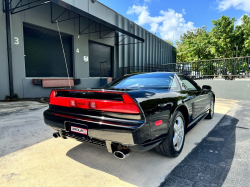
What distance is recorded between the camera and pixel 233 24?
1538 centimetres

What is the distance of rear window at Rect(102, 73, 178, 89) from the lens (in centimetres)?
279

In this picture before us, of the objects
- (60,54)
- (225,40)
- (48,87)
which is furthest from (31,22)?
(225,40)

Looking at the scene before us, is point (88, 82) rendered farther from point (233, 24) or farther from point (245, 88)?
point (233, 24)

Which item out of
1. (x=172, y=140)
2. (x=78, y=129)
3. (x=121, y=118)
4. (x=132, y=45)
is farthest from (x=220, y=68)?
(x=78, y=129)

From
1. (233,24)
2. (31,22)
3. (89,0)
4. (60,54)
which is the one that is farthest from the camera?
(233,24)

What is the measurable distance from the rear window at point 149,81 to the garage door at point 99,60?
9.45 m

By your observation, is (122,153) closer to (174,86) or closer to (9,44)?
(174,86)

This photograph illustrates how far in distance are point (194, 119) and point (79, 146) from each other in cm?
212

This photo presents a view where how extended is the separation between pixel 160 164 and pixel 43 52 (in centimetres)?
919

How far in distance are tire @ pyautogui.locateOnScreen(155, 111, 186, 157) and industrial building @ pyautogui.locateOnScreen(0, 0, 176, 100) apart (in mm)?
5495

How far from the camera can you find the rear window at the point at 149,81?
279cm

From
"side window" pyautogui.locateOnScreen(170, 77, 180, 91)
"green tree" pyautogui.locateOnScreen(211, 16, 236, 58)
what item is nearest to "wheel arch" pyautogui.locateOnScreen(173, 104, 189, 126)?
"side window" pyautogui.locateOnScreen(170, 77, 180, 91)

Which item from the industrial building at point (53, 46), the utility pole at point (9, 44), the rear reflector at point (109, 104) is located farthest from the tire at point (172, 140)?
the utility pole at point (9, 44)

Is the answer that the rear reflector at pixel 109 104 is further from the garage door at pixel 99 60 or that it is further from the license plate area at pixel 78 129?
the garage door at pixel 99 60
